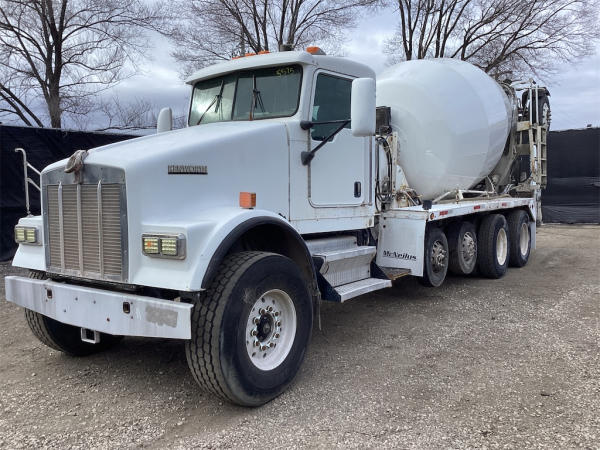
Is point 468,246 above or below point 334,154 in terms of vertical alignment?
below

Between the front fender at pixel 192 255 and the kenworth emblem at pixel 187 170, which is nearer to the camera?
the front fender at pixel 192 255

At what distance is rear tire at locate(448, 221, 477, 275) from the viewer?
7.34 m

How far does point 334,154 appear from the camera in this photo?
4930 mm

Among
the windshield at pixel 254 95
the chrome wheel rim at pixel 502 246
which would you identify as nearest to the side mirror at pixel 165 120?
the windshield at pixel 254 95

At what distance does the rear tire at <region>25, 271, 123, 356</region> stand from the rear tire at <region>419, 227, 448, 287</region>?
150 inches

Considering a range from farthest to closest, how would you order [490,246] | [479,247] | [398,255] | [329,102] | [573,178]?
[573,178] < [479,247] < [490,246] < [398,255] < [329,102]

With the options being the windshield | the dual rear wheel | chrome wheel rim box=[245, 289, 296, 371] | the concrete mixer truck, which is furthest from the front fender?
the dual rear wheel

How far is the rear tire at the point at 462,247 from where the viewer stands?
734cm

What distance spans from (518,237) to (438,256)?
3268 millimetres

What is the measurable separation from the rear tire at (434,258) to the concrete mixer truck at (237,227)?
0.09ft

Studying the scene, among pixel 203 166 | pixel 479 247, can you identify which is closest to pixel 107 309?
pixel 203 166

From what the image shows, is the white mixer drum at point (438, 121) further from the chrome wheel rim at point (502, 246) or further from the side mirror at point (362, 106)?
the side mirror at point (362, 106)

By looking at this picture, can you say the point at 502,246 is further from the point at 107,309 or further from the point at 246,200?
the point at 107,309

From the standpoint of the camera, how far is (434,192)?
7.39 m
